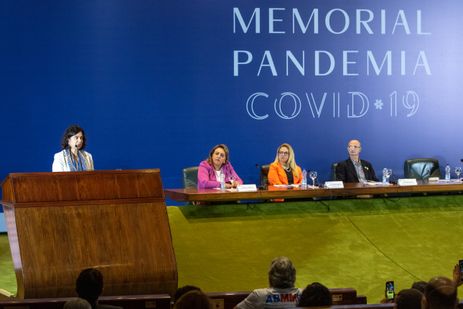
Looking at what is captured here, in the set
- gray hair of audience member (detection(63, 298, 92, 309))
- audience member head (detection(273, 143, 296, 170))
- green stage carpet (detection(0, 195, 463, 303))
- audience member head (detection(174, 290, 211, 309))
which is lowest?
green stage carpet (detection(0, 195, 463, 303))

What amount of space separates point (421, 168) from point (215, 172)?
2931 mm

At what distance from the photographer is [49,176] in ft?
17.3

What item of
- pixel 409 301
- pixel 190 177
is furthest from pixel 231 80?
pixel 409 301

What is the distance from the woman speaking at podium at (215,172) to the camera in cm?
788

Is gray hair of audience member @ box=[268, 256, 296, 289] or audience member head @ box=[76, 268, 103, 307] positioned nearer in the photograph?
audience member head @ box=[76, 268, 103, 307]

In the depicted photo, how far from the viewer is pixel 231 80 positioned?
984 centimetres

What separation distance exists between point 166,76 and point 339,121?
2211 millimetres

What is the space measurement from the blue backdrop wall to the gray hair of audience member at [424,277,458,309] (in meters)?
6.76

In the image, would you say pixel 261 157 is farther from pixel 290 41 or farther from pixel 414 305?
pixel 414 305

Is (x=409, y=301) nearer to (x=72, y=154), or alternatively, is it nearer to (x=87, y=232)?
(x=87, y=232)

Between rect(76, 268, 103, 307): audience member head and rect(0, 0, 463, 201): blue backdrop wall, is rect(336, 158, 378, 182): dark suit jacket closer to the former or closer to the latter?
rect(0, 0, 463, 201): blue backdrop wall

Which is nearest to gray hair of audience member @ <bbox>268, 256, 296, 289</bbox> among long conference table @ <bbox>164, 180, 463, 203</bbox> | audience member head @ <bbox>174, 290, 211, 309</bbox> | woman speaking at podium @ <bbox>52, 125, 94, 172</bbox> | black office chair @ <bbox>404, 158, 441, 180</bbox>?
audience member head @ <bbox>174, 290, 211, 309</bbox>

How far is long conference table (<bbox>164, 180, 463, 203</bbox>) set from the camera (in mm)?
6941

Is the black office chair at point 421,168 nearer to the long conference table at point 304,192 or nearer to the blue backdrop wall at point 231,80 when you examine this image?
the blue backdrop wall at point 231,80
